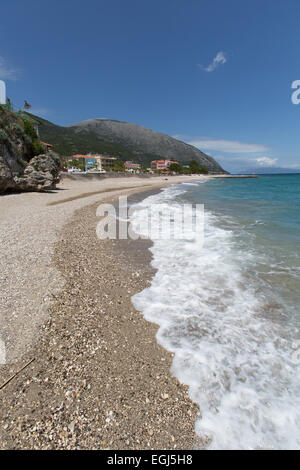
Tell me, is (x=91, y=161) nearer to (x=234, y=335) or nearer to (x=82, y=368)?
(x=234, y=335)

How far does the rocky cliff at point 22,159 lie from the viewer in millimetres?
18153

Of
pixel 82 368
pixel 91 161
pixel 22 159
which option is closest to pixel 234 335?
pixel 82 368

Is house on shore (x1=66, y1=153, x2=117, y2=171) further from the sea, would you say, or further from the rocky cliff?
the sea

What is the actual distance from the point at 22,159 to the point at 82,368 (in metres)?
23.7

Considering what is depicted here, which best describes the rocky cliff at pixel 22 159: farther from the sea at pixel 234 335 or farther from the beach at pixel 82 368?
the sea at pixel 234 335

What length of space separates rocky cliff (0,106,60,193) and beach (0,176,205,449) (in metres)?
16.8

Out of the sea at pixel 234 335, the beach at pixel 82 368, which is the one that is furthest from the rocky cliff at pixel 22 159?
the sea at pixel 234 335

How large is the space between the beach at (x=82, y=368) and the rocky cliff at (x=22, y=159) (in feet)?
55.0

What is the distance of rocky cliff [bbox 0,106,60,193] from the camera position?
18.2 meters

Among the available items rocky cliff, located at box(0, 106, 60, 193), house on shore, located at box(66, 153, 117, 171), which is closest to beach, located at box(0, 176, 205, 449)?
rocky cliff, located at box(0, 106, 60, 193)

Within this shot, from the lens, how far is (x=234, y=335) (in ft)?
13.1

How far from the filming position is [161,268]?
6.75 metres
